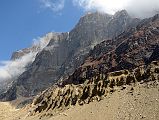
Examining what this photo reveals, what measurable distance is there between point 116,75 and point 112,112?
12477mm

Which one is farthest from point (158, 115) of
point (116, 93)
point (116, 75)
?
point (116, 75)

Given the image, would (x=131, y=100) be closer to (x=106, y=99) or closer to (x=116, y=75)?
(x=106, y=99)

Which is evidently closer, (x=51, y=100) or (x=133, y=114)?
(x=133, y=114)

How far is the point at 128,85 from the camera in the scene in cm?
5481

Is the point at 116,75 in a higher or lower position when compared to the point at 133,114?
higher

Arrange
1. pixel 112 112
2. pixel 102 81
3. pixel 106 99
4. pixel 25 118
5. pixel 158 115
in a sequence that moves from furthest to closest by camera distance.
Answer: pixel 25 118 < pixel 102 81 < pixel 106 99 < pixel 112 112 < pixel 158 115

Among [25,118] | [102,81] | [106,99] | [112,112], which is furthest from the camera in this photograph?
[25,118]

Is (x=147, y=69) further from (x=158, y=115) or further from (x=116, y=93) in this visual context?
(x=158, y=115)

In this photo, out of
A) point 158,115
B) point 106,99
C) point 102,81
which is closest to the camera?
point 158,115

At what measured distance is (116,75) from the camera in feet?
198

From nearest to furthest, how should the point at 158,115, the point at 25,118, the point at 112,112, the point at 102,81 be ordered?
1. the point at 158,115
2. the point at 112,112
3. the point at 102,81
4. the point at 25,118

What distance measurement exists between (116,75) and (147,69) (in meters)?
6.48

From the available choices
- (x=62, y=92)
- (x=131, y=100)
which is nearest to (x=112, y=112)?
(x=131, y=100)

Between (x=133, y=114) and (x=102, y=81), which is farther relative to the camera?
(x=102, y=81)
